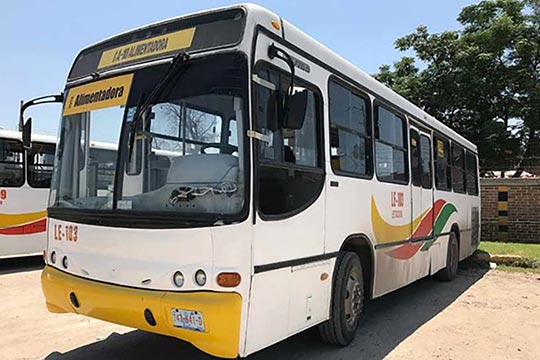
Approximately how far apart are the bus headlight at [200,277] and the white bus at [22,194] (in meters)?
8.01

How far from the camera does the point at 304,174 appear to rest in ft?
13.8

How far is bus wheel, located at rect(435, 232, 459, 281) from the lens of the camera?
358 inches

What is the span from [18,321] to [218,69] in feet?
14.4

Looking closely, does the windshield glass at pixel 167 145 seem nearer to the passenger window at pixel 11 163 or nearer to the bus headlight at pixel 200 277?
the bus headlight at pixel 200 277

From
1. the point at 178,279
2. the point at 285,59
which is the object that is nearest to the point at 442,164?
the point at 285,59

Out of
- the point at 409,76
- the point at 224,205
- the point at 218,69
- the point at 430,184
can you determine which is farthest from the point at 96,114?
the point at 409,76

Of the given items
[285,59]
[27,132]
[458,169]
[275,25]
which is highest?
[275,25]

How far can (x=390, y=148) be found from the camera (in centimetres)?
630

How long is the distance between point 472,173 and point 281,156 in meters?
8.89

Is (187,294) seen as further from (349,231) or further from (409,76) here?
(409,76)

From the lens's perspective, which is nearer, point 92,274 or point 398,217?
point 92,274

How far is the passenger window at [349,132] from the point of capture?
4828 millimetres

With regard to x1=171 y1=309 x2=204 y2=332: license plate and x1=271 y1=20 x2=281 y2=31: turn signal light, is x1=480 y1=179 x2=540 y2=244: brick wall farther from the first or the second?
x1=171 y1=309 x2=204 y2=332: license plate

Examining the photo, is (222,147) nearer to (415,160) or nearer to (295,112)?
(295,112)
